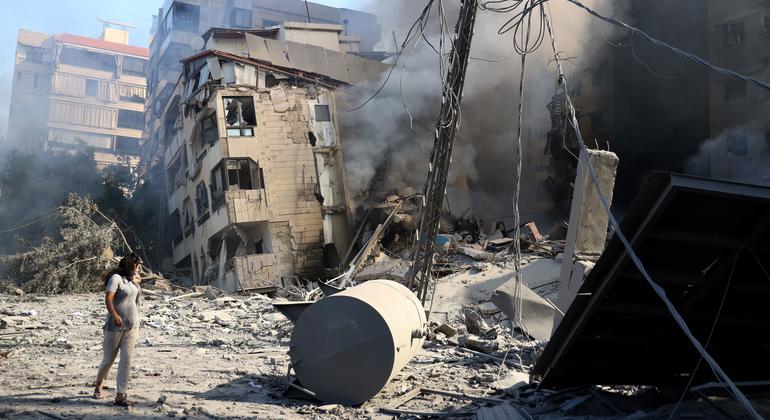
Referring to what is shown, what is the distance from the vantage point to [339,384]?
686 cm

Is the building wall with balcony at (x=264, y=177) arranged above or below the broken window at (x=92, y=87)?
below

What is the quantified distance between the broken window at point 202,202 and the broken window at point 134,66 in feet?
124

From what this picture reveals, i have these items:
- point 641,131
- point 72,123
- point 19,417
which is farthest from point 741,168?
point 72,123

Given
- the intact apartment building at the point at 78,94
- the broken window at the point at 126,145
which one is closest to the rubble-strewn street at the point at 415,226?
the intact apartment building at the point at 78,94

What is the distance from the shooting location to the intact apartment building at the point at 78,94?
5462 cm

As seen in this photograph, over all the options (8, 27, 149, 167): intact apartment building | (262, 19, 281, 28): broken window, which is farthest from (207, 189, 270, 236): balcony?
(8, 27, 149, 167): intact apartment building

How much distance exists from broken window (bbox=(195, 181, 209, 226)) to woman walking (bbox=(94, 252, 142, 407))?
779 inches

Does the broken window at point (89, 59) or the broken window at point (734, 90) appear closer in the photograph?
the broken window at point (734, 90)

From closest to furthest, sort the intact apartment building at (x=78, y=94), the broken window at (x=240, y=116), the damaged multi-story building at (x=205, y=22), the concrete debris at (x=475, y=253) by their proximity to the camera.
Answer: the concrete debris at (x=475, y=253), the broken window at (x=240, y=116), the damaged multi-story building at (x=205, y=22), the intact apartment building at (x=78, y=94)

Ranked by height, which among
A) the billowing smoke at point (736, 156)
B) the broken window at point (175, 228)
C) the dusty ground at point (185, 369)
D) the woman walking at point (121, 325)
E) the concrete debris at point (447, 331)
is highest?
the billowing smoke at point (736, 156)

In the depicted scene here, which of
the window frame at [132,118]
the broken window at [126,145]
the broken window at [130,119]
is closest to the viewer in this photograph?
the broken window at [126,145]

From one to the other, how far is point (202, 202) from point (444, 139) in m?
18.2

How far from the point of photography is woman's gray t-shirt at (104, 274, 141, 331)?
6.37 metres

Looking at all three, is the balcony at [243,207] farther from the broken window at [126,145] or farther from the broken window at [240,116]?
the broken window at [126,145]
